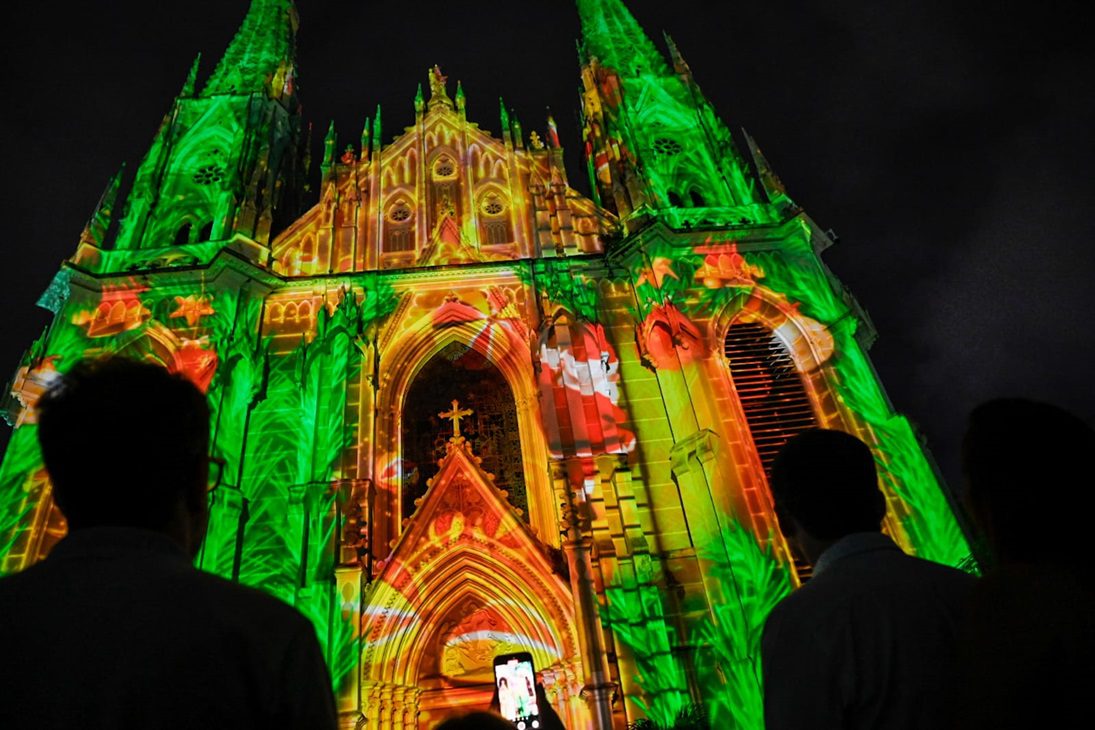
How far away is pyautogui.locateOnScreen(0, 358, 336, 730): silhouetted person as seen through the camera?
1.21 metres

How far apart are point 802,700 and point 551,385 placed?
10.6 m

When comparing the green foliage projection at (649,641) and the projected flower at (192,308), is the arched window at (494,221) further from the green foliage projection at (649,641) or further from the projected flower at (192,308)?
the green foliage projection at (649,641)

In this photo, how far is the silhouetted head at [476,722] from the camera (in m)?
1.83

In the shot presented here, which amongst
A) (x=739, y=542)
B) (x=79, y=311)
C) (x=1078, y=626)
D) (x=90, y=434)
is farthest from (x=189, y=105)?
(x=1078, y=626)

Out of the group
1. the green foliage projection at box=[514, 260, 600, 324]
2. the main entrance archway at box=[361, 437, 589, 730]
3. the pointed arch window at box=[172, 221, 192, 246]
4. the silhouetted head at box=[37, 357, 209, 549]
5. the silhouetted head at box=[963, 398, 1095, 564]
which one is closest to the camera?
the silhouetted head at box=[37, 357, 209, 549]

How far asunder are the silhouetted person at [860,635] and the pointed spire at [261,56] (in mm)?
21863

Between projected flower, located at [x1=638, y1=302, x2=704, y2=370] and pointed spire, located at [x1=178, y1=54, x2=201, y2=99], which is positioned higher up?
pointed spire, located at [x1=178, y1=54, x2=201, y2=99]

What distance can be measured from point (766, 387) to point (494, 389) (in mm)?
5746

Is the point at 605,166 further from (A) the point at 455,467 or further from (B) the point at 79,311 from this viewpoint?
(B) the point at 79,311

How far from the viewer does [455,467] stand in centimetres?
1171

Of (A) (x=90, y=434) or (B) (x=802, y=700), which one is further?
→ (B) (x=802, y=700)

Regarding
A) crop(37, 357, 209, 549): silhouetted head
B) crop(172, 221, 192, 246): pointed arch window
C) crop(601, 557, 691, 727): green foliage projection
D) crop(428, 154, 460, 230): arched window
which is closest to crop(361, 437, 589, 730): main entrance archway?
crop(601, 557, 691, 727): green foliage projection

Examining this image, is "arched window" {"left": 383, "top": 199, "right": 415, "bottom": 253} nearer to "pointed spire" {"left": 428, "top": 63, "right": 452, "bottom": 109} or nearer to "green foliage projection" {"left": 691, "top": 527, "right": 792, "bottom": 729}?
"pointed spire" {"left": 428, "top": 63, "right": 452, "bottom": 109}

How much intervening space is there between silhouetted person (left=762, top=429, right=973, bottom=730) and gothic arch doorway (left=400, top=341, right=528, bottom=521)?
10.5 metres
